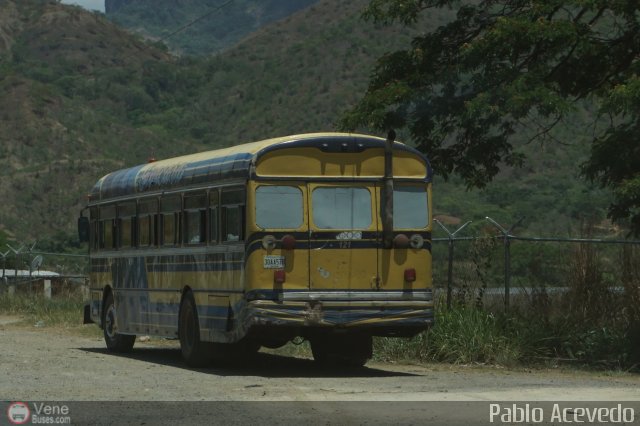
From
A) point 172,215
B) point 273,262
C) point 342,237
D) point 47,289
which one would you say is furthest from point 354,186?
point 47,289

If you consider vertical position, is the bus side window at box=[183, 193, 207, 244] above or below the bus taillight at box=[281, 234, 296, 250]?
above

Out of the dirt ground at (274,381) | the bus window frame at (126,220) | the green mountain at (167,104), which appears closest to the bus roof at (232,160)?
the bus window frame at (126,220)

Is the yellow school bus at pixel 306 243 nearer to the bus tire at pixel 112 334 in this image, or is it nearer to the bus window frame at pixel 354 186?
the bus window frame at pixel 354 186

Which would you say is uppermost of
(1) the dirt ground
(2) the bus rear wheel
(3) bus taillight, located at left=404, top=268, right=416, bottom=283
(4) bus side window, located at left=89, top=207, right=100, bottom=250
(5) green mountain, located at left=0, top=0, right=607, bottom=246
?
(5) green mountain, located at left=0, top=0, right=607, bottom=246

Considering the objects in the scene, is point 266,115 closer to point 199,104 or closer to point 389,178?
point 199,104

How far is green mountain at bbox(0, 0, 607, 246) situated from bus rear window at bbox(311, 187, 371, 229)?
4827 centimetres

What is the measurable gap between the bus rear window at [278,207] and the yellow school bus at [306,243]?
0.01 metres

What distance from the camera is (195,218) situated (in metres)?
19.5

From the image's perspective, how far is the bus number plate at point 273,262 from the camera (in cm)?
1767

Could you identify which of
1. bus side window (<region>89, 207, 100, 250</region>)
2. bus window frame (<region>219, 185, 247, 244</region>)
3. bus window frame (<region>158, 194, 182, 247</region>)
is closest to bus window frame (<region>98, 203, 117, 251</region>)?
bus side window (<region>89, 207, 100, 250</region>)

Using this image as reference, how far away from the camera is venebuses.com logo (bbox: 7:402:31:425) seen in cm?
1267

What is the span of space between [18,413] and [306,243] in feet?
18.1

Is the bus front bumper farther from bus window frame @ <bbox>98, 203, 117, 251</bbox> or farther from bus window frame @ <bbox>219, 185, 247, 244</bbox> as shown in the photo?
bus window frame @ <bbox>98, 203, 117, 251</bbox>

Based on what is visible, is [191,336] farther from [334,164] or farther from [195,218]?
[334,164]
